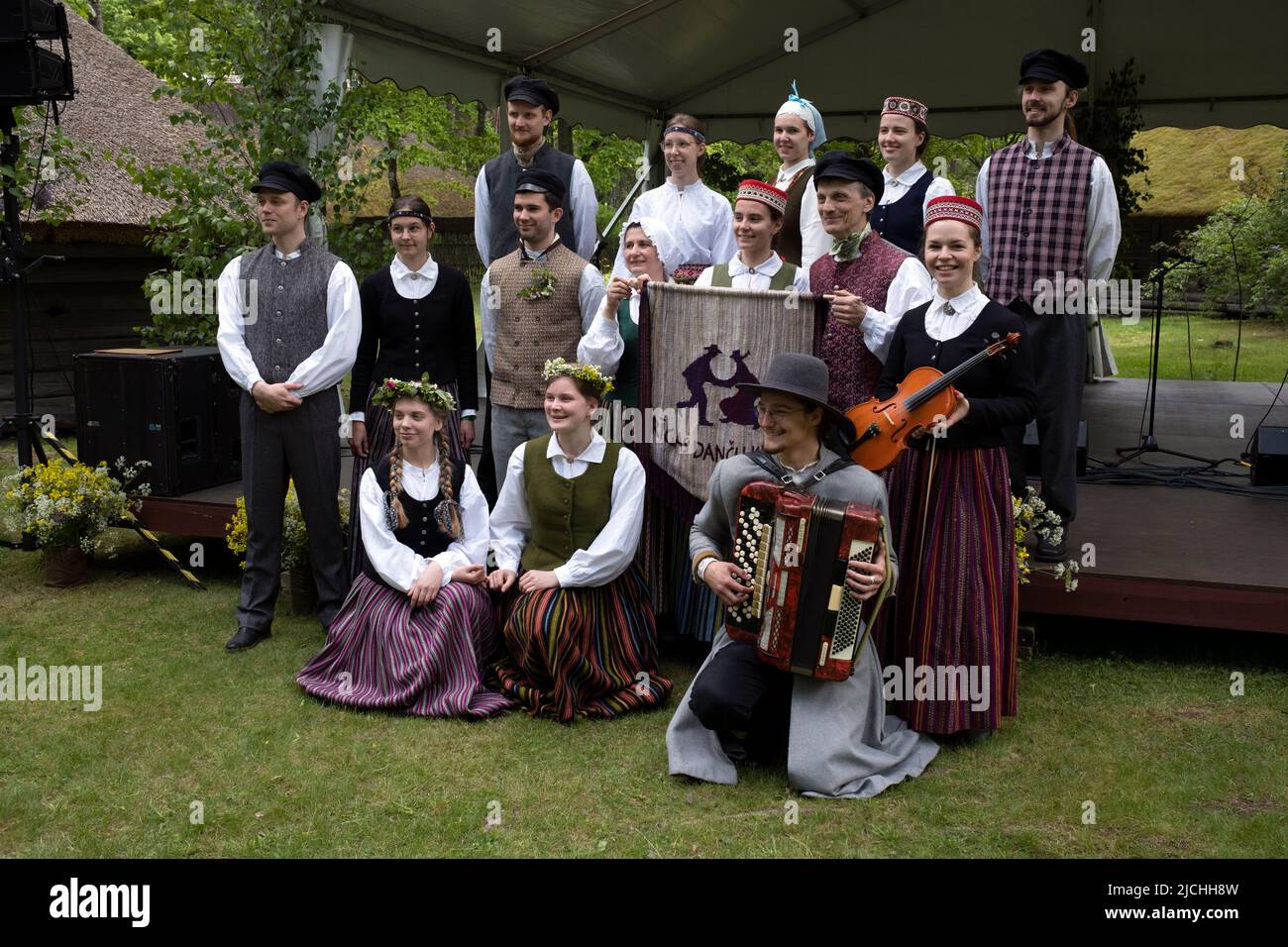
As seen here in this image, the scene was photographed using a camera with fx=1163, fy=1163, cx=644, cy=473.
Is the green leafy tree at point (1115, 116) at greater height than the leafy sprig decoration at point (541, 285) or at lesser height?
greater

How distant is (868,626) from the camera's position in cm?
350

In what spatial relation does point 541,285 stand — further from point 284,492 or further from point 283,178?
point 284,492

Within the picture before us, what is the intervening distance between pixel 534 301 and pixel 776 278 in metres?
1.02

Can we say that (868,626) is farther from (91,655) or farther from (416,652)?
(91,655)

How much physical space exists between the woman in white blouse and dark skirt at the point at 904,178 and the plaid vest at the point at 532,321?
4.12 feet

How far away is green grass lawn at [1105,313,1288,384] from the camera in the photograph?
13789 millimetres

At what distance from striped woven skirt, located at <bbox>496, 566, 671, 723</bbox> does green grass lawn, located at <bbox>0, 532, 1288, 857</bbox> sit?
0.10 meters

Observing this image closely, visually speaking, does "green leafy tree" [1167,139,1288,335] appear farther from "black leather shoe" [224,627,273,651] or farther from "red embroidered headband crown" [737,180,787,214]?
"black leather shoe" [224,627,273,651]

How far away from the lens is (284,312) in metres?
4.79

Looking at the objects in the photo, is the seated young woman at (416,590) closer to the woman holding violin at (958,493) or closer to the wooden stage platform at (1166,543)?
the woman holding violin at (958,493)

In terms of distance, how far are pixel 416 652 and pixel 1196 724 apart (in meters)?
2.77

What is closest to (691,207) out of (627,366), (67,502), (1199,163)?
(627,366)

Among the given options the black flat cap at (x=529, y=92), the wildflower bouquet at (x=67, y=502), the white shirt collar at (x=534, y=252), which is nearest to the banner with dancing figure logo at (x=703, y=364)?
the white shirt collar at (x=534, y=252)

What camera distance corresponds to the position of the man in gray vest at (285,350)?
476 cm
